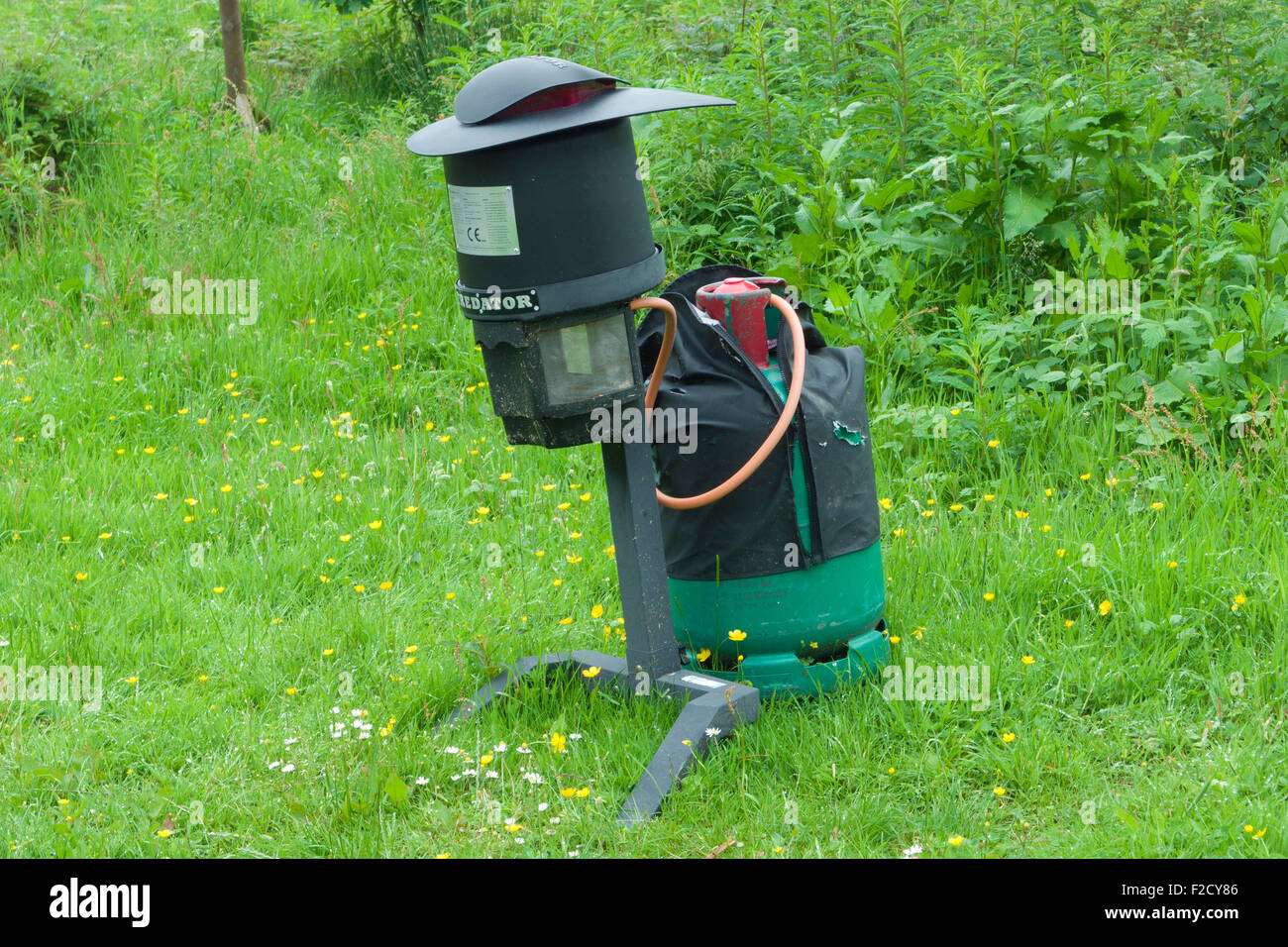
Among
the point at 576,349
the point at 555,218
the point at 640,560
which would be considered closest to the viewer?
the point at 555,218

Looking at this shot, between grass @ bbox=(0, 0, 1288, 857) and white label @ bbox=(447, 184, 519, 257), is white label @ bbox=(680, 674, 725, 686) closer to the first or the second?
grass @ bbox=(0, 0, 1288, 857)

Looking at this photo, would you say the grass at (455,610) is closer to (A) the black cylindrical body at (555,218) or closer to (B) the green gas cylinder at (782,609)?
(B) the green gas cylinder at (782,609)

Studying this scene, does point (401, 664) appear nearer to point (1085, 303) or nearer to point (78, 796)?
point (78, 796)

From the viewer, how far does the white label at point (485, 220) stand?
276 centimetres

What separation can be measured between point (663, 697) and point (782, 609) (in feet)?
1.19

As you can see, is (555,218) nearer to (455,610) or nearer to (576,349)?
(576,349)

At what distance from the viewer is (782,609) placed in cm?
311

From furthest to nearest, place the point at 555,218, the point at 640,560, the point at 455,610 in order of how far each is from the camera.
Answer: the point at 455,610
the point at 640,560
the point at 555,218

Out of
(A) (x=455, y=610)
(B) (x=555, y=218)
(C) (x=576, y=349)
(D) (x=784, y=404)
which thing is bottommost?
(A) (x=455, y=610)

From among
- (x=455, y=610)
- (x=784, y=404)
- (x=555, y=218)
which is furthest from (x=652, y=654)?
(x=555, y=218)

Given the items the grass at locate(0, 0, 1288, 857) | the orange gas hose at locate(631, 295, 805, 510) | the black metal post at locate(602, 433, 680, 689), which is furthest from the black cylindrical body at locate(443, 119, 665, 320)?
the grass at locate(0, 0, 1288, 857)

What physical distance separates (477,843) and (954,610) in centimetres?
147

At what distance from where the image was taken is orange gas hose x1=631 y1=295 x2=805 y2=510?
9.72 feet

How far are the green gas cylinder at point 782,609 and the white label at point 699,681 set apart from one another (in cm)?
13
